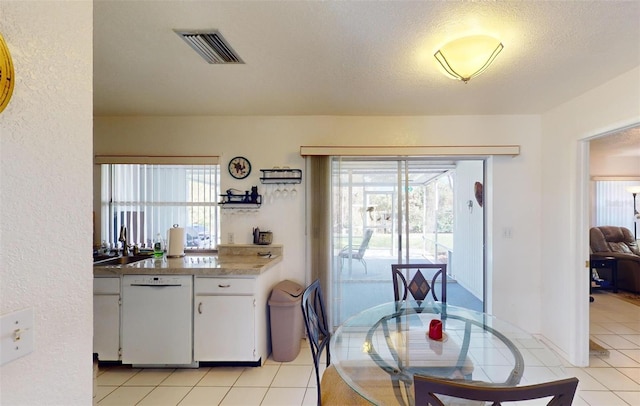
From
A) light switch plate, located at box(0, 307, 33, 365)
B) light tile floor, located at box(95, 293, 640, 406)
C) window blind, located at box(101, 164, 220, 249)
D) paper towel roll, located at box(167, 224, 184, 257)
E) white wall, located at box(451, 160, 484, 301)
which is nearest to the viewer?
light switch plate, located at box(0, 307, 33, 365)

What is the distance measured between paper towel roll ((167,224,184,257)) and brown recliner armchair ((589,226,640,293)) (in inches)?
254

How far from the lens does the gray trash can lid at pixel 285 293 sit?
2879 mm

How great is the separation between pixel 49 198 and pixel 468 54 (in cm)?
206

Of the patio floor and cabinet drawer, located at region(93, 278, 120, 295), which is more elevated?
cabinet drawer, located at region(93, 278, 120, 295)

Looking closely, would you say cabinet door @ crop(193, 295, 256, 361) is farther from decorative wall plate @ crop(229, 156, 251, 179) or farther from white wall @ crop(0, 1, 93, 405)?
white wall @ crop(0, 1, 93, 405)

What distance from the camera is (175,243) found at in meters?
3.22

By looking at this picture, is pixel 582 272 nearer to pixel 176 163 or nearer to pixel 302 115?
pixel 302 115

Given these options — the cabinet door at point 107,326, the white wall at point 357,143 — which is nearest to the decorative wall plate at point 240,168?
the white wall at point 357,143

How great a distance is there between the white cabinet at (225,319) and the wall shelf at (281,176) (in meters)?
1.20

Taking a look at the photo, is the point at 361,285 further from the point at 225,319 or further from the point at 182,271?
the point at 182,271

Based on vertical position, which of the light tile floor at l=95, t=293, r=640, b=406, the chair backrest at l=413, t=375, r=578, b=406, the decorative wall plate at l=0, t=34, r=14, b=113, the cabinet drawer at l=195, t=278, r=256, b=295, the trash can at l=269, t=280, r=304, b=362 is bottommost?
the light tile floor at l=95, t=293, r=640, b=406

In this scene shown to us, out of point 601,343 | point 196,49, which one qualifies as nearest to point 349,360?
point 196,49

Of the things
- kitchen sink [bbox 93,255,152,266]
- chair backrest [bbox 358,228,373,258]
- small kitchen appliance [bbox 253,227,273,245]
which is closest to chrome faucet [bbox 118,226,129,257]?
kitchen sink [bbox 93,255,152,266]

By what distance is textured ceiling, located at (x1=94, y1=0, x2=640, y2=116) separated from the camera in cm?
156
